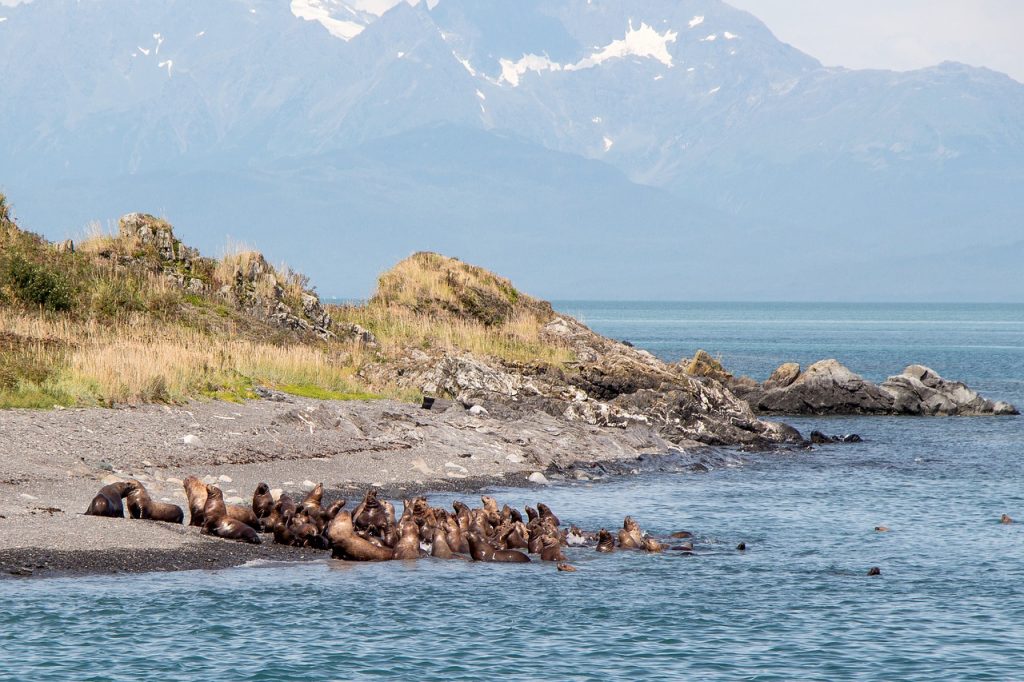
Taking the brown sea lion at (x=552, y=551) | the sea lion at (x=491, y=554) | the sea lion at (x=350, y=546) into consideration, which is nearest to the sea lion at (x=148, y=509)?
the sea lion at (x=350, y=546)

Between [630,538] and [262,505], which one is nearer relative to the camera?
[630,538]

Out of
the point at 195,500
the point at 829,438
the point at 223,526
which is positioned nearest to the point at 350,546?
the point at 223,526

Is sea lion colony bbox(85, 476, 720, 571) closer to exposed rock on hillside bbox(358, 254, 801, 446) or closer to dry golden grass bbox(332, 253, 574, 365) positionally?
exposed rock on hillside bbox(358, 254, 801, 446)

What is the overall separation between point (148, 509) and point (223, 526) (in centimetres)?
136

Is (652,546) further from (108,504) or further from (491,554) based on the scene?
(108,504)

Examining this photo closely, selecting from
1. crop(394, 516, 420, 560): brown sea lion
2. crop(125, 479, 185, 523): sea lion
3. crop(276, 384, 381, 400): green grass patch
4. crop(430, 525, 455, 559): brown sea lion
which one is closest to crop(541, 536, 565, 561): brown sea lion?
crop(430, 525, 455, 559): brown sea lion

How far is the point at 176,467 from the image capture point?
2570 cm

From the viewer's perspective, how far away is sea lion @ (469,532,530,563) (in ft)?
68.2

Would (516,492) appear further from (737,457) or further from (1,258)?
(1,258)

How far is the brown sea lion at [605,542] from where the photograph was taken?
21.7 metres

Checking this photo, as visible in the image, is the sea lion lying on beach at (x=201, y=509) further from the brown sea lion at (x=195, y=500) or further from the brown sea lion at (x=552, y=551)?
the brown sea lion at (x=552, y=551)

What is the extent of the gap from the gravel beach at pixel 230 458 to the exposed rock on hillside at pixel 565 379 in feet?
6.84

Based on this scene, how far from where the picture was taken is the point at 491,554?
68.4ft

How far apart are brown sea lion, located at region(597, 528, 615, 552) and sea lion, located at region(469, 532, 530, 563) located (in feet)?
4.93
